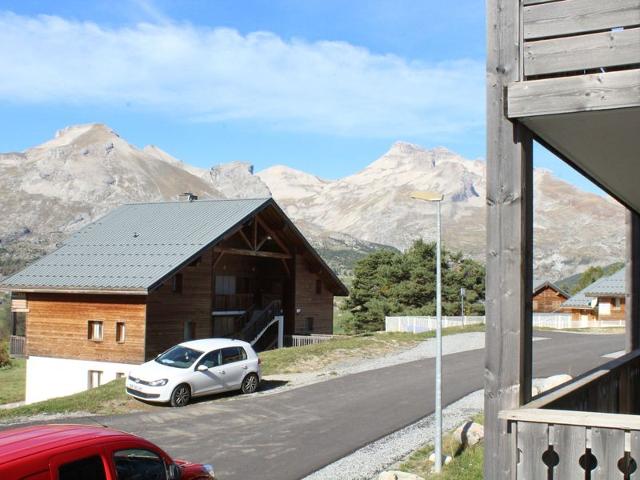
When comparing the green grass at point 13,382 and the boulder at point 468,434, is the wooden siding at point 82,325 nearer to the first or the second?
the green grass at point 13,382

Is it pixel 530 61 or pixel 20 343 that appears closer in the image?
pixel 530 61

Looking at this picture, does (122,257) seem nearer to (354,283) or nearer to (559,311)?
(354,283)

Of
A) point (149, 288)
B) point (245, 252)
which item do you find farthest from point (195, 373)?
point (245, 252)

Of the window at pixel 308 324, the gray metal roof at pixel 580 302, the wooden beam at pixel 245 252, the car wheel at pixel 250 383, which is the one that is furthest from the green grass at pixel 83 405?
the gray metal roof at pixel 580 302

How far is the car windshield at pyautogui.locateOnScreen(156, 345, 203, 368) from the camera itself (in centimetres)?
1933

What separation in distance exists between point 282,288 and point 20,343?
12657mm

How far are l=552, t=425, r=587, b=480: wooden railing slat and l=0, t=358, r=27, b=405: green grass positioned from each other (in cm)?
3200

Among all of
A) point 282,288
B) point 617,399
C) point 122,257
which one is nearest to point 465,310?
point 282,288

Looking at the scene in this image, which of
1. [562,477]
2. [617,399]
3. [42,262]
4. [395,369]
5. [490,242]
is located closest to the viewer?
[562,477]

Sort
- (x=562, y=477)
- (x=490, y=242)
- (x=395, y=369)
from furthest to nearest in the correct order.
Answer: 1. (x=395, y=369)
2. (x=490, y=242)
3. (x=562, y=477)

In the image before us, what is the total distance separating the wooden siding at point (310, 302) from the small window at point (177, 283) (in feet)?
27.3

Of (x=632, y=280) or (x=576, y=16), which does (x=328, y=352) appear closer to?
(x=632, y=280)

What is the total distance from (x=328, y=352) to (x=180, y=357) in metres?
8.95

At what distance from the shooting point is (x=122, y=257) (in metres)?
30.6
